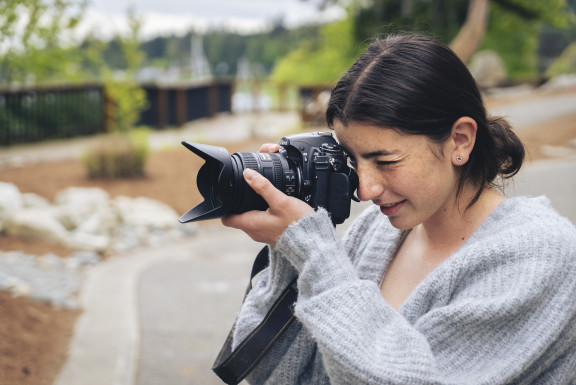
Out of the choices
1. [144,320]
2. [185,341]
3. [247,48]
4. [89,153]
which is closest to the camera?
[185,341]

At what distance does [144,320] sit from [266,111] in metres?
17.4

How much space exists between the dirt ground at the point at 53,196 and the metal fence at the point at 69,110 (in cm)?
280

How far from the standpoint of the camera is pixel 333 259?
1367 millimetres

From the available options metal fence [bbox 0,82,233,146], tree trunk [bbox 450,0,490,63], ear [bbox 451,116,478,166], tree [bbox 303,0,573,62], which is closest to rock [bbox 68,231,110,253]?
ear [bbox 451,116,478,166]

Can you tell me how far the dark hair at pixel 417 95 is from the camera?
1.42 metres

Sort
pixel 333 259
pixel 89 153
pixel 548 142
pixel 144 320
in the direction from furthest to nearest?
pixel 548 142
pixel 89 153
pixel 144 320
pixel 333 259

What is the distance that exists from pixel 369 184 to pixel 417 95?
22 centimetres

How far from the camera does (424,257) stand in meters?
1.64

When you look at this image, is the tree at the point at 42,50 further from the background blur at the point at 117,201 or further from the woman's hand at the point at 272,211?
the woman's hand at the point at 272,211

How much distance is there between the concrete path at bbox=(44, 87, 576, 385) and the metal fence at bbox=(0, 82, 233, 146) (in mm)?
6226

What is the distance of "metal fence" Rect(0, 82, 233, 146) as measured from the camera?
1125 centimetres

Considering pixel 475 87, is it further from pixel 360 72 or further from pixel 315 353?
pixel 315 353

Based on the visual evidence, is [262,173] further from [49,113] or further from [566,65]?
[566,65]

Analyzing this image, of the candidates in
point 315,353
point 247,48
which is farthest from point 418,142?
point 247,48
